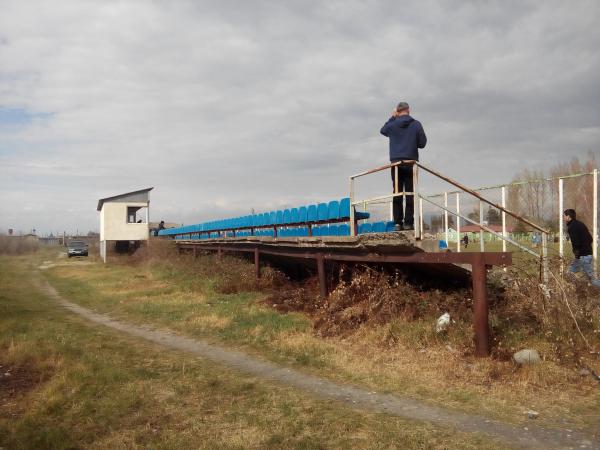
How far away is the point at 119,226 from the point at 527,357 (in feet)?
102

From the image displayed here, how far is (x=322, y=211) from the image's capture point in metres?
10.5

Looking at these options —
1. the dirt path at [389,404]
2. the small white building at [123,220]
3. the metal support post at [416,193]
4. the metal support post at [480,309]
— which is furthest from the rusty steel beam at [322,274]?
the small white building at [123,220]

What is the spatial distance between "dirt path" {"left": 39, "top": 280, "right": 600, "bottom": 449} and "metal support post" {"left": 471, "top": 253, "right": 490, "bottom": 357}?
5.42 feet

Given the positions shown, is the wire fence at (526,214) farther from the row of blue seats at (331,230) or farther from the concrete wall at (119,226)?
the concrete wall at (119,226)

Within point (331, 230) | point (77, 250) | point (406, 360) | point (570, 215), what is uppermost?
point (570, 215)

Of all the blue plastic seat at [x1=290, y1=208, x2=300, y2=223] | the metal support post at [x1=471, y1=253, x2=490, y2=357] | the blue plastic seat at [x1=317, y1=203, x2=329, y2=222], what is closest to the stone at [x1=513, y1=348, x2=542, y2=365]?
the metal support post at [x1=471, y1=253, x2=490, y2=357]

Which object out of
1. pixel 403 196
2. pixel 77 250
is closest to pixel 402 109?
pixel 403 196

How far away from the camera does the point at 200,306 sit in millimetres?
12516

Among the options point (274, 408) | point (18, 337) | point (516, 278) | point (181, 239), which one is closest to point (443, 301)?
point (516, 278)

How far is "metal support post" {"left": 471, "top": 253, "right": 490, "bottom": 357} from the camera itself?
666 centimetres

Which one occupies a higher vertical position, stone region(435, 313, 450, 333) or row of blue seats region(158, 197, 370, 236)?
row of blue seats region(158, 197, 370, 236)

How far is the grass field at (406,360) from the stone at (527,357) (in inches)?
5.2

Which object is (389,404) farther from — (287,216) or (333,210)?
(287,216)

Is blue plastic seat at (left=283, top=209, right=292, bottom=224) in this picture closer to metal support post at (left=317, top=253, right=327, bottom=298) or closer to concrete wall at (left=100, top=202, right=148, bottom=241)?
metal support post at (left=317, top=253, right=327, bottom=298)
